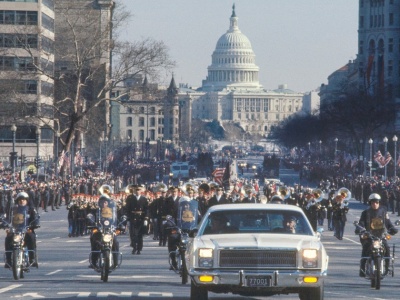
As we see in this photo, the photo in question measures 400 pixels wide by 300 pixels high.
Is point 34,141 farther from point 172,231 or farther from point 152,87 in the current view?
point 172,231

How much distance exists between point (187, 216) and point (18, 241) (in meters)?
3.33

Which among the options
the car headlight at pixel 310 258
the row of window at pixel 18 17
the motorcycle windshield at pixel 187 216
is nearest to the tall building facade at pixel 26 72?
the row of window at pixel 18 17

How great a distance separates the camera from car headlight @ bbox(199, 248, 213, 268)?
21594 millimetres

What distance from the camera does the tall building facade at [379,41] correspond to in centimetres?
18125

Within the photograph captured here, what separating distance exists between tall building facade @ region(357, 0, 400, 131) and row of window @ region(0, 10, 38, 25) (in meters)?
73.7

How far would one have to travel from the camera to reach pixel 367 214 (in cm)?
2723

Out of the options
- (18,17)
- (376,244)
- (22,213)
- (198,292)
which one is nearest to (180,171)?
(18,17)

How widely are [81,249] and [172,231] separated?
11.7 meters

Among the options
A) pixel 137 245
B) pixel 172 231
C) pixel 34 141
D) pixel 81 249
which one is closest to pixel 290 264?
pixel 172 231

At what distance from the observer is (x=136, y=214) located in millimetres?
36781

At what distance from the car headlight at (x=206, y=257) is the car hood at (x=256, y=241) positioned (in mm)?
67

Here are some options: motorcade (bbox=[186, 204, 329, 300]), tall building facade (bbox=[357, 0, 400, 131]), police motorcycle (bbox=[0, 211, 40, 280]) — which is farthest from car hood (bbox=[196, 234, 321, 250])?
tall building facade (bbox=[357, 0, 400, 131])

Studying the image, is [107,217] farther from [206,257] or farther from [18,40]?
[18,40]

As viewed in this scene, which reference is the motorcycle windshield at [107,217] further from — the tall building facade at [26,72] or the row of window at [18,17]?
the row of window at [18,17]
